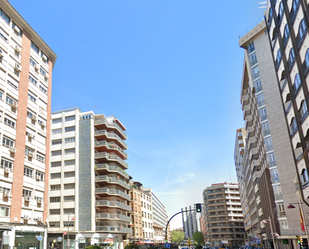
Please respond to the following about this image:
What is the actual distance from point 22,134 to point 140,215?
57762 mm

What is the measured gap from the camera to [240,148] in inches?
4050

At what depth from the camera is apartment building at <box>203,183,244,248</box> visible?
133 m

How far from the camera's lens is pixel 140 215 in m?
87.9

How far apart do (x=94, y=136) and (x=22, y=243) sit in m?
30.0

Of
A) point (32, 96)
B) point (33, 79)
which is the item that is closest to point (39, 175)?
point (32, 96)

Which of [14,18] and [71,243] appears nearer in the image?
[14,18]

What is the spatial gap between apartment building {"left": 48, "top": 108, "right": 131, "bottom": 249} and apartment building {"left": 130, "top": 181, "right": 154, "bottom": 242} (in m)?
15.0

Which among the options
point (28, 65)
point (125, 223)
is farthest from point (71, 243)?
point (28, 65)

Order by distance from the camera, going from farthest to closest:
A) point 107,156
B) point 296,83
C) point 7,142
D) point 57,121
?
1. point 57,121
2. point 107,156
3. point 7,142
4. point 296,83

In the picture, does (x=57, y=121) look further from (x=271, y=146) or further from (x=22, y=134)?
(x=271, y=146)

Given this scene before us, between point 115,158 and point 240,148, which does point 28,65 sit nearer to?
point 115,158

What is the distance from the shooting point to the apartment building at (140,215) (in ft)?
267

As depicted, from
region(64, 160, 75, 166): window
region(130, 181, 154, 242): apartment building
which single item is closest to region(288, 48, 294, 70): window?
region(64, 160, 75, 166): window

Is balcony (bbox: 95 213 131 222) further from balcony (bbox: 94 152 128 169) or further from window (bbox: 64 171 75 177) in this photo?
balcony (bbox: 94 152 128 169)
